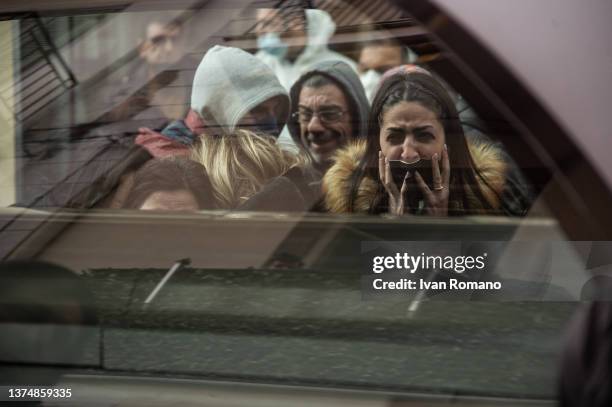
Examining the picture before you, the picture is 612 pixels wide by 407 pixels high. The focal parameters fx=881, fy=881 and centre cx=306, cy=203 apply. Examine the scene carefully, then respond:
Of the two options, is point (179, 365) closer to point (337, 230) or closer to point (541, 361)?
point (337, 230)

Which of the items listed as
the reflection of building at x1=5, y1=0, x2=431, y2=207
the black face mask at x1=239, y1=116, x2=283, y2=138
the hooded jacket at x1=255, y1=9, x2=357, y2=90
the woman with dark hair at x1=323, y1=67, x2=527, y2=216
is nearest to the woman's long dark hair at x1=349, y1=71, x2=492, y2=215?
the woman with dark hair at x1=323, y1=67, x2=527, y2=216

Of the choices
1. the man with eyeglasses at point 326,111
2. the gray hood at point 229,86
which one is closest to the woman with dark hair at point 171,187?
the gray hood at point 229,86

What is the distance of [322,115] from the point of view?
7.06ft

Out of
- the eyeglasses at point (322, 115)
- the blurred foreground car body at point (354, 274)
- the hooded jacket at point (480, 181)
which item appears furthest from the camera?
the eyeglasses at point (322, 115)

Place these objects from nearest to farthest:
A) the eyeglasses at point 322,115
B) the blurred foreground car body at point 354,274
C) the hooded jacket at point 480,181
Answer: the blurred foreground car body at point 354,274, the hooded jacket at point 480,181, the eyeglasses at point 322,115

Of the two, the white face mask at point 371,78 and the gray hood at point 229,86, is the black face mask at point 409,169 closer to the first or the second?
the white face mask at point 371,78

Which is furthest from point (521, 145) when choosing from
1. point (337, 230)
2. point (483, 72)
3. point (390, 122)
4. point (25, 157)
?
point (25, 157)

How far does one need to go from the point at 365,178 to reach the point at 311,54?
33 centimetres

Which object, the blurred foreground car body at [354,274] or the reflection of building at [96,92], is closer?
the blurred foreground car body at [354,274]

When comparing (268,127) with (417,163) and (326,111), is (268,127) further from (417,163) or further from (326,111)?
(417,163)

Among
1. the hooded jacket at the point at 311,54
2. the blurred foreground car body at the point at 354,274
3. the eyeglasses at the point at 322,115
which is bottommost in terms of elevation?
the blurred foreground car body at the point at 354,274

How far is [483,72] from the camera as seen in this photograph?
1.92 m

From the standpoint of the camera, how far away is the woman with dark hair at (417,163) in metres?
2.06

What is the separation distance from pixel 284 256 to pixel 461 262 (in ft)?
1.42
